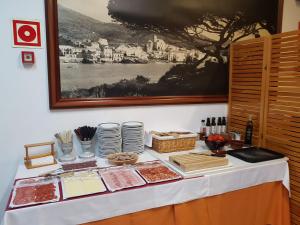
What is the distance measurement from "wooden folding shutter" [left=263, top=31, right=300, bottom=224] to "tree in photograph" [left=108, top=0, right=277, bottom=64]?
1.56 ft

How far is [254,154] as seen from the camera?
5.51 ft

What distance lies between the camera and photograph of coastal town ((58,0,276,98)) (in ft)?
5.29

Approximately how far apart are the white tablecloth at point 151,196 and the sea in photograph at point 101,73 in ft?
2.71

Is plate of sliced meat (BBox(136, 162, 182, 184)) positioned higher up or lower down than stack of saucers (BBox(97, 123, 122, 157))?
lower down

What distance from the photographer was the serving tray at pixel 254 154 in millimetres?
1588

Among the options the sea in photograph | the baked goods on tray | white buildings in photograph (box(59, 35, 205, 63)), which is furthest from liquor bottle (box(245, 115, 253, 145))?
the baked goods on tray

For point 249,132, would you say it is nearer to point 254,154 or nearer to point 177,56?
point 254,154

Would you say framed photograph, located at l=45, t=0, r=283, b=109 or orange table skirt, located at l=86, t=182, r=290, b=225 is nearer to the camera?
orange table skirt, located at l=86, t=182, r=290, b=225

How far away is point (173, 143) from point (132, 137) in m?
0.30

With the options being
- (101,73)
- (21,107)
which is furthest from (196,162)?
(21,107)

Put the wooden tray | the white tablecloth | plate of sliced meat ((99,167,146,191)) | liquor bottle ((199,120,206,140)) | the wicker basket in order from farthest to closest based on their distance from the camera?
liquor bottle ((199,120,206,140))
the wicker basket
the wooden tray
plate of sliced meat ((99,167,146,191))
the white tablecloth

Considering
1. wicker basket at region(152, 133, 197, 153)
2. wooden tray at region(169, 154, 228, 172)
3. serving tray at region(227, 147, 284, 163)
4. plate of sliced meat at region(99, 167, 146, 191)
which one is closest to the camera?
plate of sliced meat at region(99, 167, 146, 191)

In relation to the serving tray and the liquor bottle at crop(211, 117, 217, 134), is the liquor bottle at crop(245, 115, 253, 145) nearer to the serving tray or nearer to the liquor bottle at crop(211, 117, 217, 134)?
the serving tray

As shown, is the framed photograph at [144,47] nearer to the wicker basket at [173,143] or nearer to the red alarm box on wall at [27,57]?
the red alarm box on wall at [27,57]
